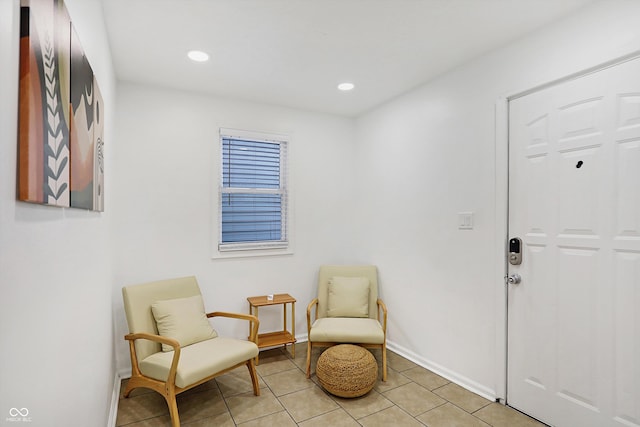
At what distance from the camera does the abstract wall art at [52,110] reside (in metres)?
0.70

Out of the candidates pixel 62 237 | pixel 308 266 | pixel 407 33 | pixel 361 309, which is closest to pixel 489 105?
pixel 407 33

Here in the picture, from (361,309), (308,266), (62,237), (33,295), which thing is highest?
(62,237)

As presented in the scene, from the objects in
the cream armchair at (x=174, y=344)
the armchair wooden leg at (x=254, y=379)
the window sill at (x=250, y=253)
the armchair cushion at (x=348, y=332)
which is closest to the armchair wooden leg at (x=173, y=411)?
the cream armchair at (x=174, y=344)

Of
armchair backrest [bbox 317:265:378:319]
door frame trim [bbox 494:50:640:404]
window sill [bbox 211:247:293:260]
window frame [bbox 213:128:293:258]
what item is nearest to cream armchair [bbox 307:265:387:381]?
armchair backrest [bbox 317:265:378:319]

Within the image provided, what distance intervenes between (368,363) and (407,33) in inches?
93.5

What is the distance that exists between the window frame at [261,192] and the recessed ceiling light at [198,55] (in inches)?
33.8

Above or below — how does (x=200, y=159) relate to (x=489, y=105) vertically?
below

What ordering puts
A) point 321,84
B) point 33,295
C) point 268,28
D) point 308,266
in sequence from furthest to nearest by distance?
point 308,266 → point 321,84 → point 268,28 → point 33,295

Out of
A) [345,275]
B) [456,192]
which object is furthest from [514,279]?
[345,275]

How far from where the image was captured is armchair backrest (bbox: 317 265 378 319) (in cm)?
345

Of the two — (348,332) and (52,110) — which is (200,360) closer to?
(348,332)

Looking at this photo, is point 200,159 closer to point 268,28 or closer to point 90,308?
point 268,28

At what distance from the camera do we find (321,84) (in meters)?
3.09

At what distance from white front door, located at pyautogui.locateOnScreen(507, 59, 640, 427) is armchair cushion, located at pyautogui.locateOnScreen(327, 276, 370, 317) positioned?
52.2 inches
